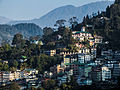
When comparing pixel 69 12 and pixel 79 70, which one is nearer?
pixel 79 70

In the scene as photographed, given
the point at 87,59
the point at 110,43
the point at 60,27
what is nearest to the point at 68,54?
the point at 87,59

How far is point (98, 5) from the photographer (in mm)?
134625

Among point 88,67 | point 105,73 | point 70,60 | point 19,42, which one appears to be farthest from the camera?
point 19,42

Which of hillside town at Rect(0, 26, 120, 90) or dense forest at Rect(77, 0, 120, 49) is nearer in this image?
hillside town at Rect(0, 26, 120, 90)

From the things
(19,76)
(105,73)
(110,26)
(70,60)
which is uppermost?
(110,26)

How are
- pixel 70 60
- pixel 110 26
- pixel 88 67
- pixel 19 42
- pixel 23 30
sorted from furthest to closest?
→ pixel 23 30, pixel 19 42, pixel 110 26, pixel 70 60, pixel 88 67

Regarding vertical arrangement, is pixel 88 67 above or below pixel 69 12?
below

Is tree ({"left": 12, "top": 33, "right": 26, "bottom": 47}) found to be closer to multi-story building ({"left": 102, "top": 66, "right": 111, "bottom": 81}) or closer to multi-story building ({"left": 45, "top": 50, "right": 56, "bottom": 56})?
multi-story building ({"left": 45, "top": 50, "right": 56, "bottom": 56})

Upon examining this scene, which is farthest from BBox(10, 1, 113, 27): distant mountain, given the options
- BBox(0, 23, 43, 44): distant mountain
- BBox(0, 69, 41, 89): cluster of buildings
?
BBox(0, 69, 41, 89): cluster of buildings

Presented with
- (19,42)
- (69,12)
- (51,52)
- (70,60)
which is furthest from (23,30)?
(69,12)

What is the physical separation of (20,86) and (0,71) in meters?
2.75

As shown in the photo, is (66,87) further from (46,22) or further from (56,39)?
(46,22)

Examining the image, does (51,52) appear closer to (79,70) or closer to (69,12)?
(79,70)

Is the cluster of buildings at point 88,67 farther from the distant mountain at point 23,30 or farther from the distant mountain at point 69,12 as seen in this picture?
the distant mountain at point 69,12
